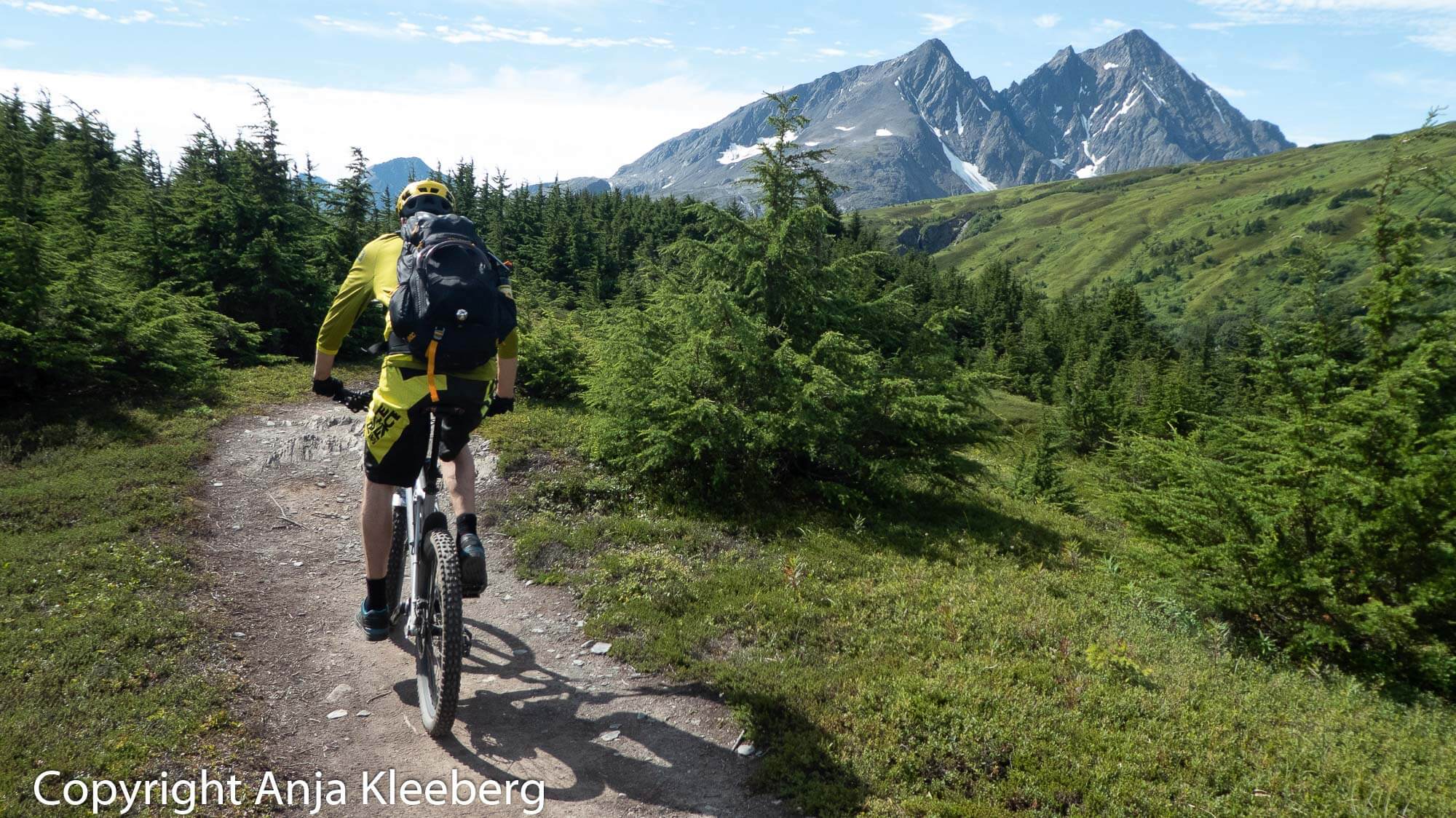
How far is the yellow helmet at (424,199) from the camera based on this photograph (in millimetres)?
5090

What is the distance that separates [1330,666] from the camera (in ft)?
23.9

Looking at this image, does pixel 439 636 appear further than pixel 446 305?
Yes

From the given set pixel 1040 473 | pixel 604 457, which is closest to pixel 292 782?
pixel 604 457

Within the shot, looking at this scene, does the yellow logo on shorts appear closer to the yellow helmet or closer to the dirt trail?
the yellow helmet

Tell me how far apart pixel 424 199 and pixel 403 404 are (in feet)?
5.13

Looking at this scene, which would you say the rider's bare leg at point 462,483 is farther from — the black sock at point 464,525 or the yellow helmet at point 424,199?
the yellow helmet at point 424,199

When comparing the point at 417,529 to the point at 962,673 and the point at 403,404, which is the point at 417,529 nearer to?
the point at 403,404

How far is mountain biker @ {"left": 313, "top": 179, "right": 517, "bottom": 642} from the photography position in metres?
4.55

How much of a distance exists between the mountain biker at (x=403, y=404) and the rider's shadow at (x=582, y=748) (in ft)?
3.83

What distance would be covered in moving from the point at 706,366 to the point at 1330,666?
25.6ft

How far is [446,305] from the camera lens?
4.35 meters

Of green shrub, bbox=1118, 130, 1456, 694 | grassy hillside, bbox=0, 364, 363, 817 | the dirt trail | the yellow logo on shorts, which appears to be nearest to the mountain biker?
the yellow logo on shorts

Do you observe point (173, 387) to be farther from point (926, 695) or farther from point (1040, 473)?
point (1040, 473)

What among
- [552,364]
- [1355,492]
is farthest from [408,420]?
[552,364]
